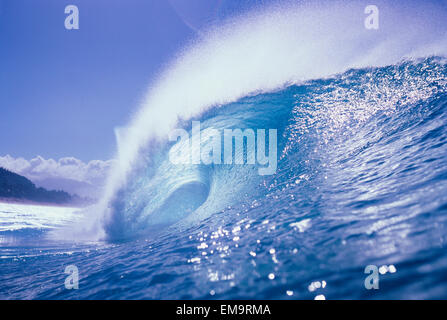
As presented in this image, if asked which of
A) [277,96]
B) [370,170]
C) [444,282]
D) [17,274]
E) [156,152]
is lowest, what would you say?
[17,274]

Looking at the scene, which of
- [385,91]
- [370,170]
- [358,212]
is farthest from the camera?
[385,91]

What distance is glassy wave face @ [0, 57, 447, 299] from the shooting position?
2.18 meters

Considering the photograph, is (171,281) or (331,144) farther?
(331,144)

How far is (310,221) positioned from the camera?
10.8 feet

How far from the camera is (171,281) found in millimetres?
2891

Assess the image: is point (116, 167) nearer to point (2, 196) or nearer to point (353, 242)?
point (353, 242)

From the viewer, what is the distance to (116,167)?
10.9 meters

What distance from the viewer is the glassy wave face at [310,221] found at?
7.16 feet

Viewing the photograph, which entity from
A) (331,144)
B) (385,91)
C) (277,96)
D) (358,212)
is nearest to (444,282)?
(358,212)

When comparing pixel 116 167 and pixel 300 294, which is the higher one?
pixel 116 167
